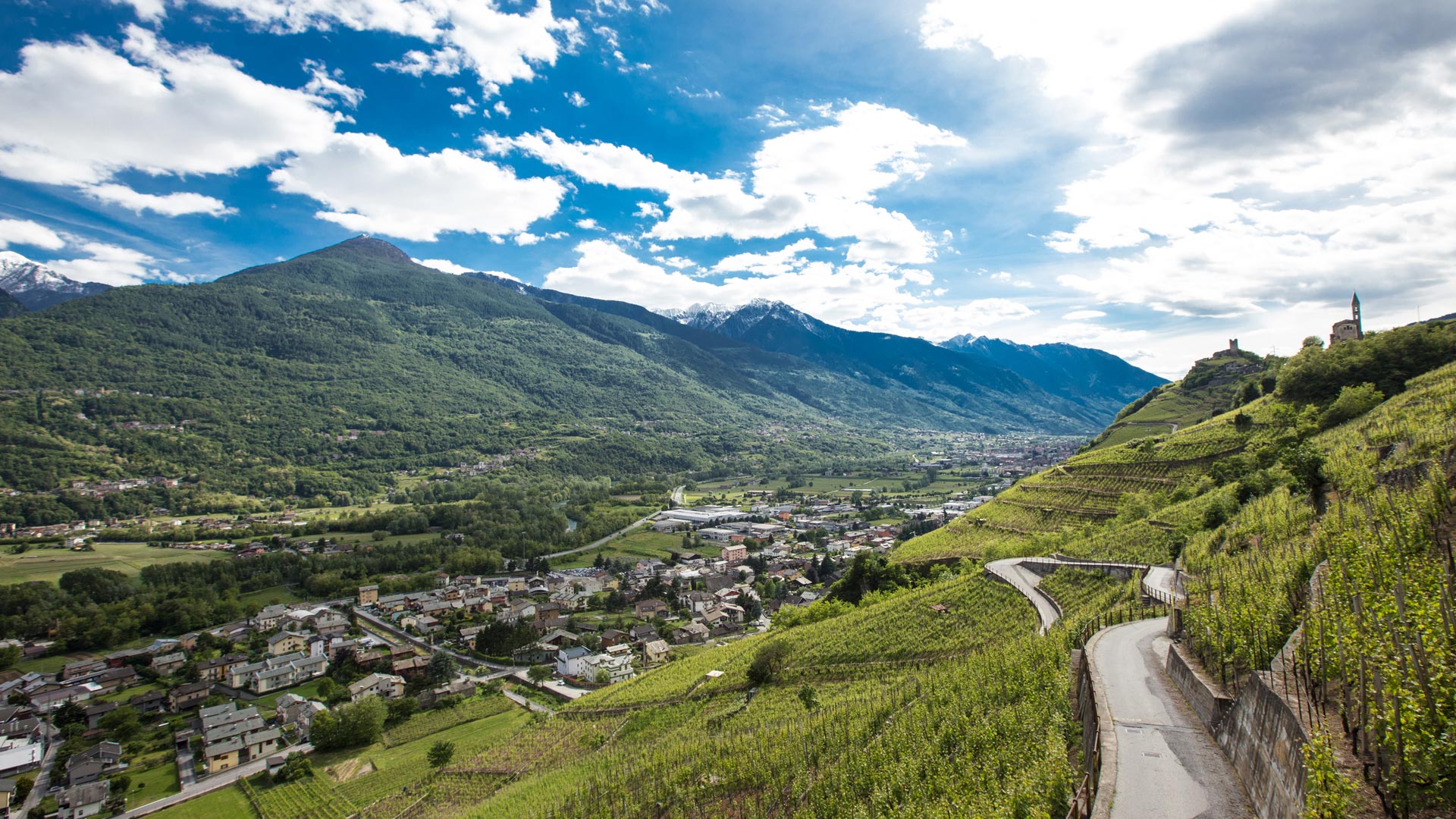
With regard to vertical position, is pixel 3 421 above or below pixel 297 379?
below

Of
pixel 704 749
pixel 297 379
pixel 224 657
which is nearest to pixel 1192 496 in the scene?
pixel 704 749

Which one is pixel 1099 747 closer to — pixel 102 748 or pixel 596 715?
pixel 596 715

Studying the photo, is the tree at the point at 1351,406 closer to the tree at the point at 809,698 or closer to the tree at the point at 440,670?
the tree at the point at 809,698

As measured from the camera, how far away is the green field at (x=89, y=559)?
6994 cm

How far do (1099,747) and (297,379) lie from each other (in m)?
238

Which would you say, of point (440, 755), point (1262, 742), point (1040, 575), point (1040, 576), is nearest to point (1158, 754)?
point (1262, 742)

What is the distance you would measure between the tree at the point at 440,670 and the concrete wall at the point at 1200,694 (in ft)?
182

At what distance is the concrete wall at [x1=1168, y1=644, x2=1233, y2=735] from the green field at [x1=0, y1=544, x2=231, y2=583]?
100 metres

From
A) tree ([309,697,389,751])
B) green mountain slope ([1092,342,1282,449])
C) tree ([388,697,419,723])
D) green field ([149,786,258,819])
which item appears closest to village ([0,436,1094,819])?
tree ([388,697,419,723])

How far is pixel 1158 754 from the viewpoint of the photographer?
1030cm

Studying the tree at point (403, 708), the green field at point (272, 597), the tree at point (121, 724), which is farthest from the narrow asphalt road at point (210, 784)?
the green field at point (272, 597)

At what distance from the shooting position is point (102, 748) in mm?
39750

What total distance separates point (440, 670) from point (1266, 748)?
58498mm

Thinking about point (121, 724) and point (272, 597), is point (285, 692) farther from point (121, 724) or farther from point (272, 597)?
point (272, 597)
